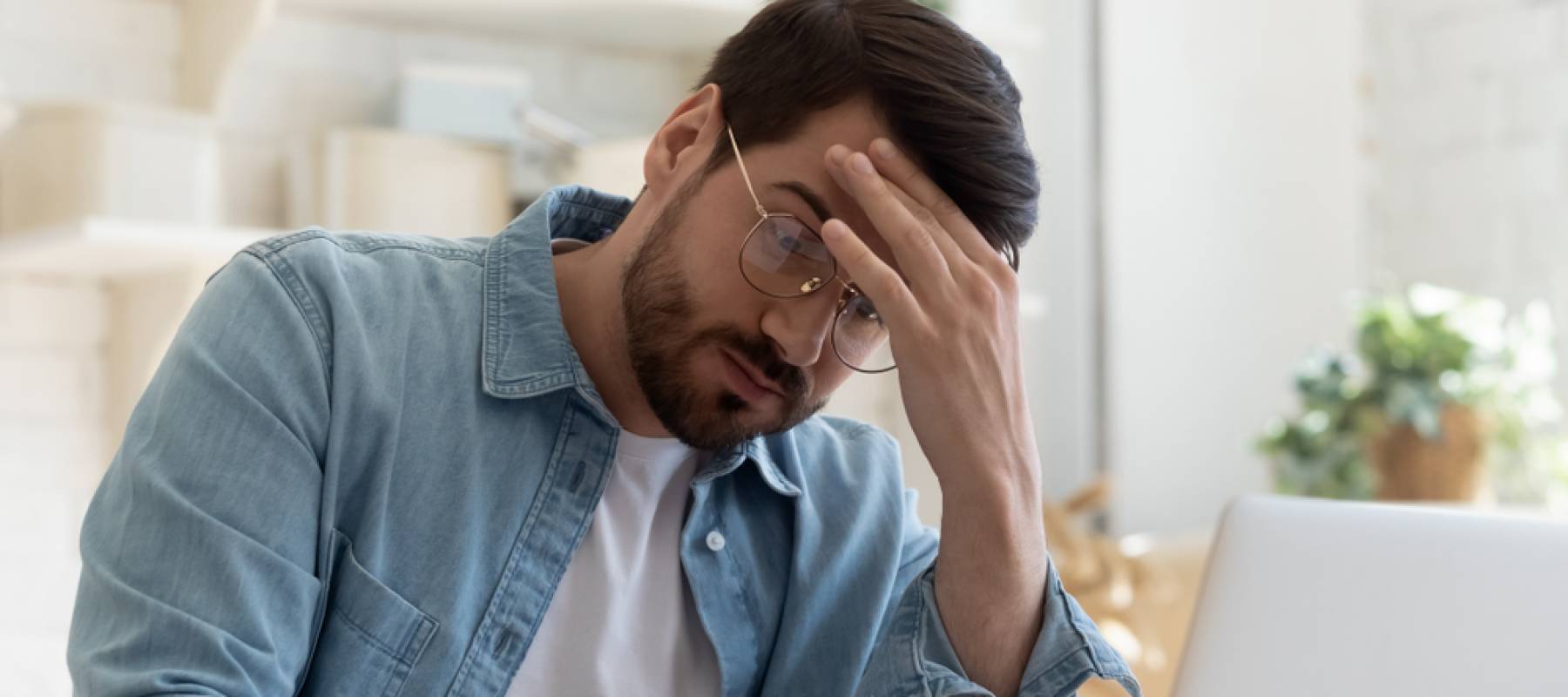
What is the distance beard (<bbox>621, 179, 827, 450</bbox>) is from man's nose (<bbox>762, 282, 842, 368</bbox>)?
1cm

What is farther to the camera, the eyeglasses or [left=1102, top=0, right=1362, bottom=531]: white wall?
[left=1102, top=0, right=1362, bottom=531]: white wall

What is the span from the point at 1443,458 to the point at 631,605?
1.54m

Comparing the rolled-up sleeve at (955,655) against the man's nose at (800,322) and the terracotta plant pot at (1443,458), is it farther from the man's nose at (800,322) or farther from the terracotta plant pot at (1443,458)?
the terracotta plant pot at (1443,458)

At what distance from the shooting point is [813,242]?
103cm

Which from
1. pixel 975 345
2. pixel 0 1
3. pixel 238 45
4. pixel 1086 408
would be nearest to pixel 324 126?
pixel 238 45

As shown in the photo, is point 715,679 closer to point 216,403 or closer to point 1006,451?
point 1006,451

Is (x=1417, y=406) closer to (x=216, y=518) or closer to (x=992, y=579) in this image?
(x=992, y=579)

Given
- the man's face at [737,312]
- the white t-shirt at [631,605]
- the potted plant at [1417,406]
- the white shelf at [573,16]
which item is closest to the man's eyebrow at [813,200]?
Answer: the man's face at [737,312]

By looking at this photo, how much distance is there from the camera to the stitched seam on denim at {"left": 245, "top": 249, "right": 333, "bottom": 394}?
0.96 metres

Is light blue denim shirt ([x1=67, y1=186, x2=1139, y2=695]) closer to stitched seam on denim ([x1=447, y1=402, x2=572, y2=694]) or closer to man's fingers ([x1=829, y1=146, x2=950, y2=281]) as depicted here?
stitched seam on denim ([x1=447, y1=402, x2=572, y2=694])

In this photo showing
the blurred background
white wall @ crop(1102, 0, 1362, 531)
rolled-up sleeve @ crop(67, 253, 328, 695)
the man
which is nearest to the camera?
rolled-up sleeve @ crop(67, 253, 328, 695)

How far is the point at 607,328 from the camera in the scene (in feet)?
3.66

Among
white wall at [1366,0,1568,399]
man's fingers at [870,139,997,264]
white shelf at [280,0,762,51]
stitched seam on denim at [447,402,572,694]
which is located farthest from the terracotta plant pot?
stitched seam on denim at [447,402,572,694]

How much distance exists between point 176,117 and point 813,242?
82cm
